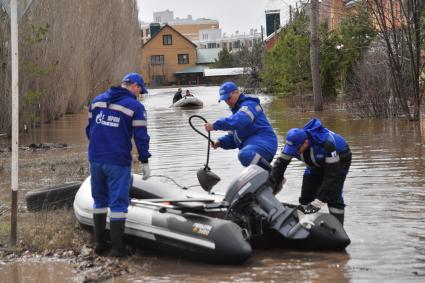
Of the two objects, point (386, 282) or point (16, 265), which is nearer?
point (386, 282)

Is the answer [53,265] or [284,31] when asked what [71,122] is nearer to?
[284,31]

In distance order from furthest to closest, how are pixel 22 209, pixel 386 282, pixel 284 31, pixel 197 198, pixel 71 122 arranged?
pixel 284 31
pixel 71 122
pixel 22 209
pixel 197 198
pixel 386 282

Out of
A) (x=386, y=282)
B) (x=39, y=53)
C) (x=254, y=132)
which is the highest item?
(x=39, y=53)

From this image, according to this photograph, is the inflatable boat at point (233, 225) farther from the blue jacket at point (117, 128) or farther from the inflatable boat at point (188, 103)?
the inflatable boat at point (188, 103)

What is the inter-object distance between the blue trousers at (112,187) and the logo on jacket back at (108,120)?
0.40 metres

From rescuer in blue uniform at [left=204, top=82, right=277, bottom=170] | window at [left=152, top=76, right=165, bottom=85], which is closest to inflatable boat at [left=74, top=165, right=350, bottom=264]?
rescuer in blue uniform at [left=204, top=82, right=277, bottom=170]

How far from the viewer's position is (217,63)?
384ft

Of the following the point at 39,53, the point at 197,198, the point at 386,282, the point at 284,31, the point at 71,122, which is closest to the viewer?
the point at 386,282

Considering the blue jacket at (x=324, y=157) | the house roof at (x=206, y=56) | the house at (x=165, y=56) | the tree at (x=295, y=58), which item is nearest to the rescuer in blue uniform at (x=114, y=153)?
the blue jacket at (x=324, y=157)

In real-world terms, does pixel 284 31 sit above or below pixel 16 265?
above

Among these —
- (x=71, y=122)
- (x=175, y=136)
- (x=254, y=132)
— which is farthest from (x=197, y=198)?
(x=71, y=122)

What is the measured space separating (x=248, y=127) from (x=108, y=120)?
166cm

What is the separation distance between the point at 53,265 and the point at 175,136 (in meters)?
16.9

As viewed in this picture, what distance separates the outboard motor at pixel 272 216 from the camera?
8.02 meters
